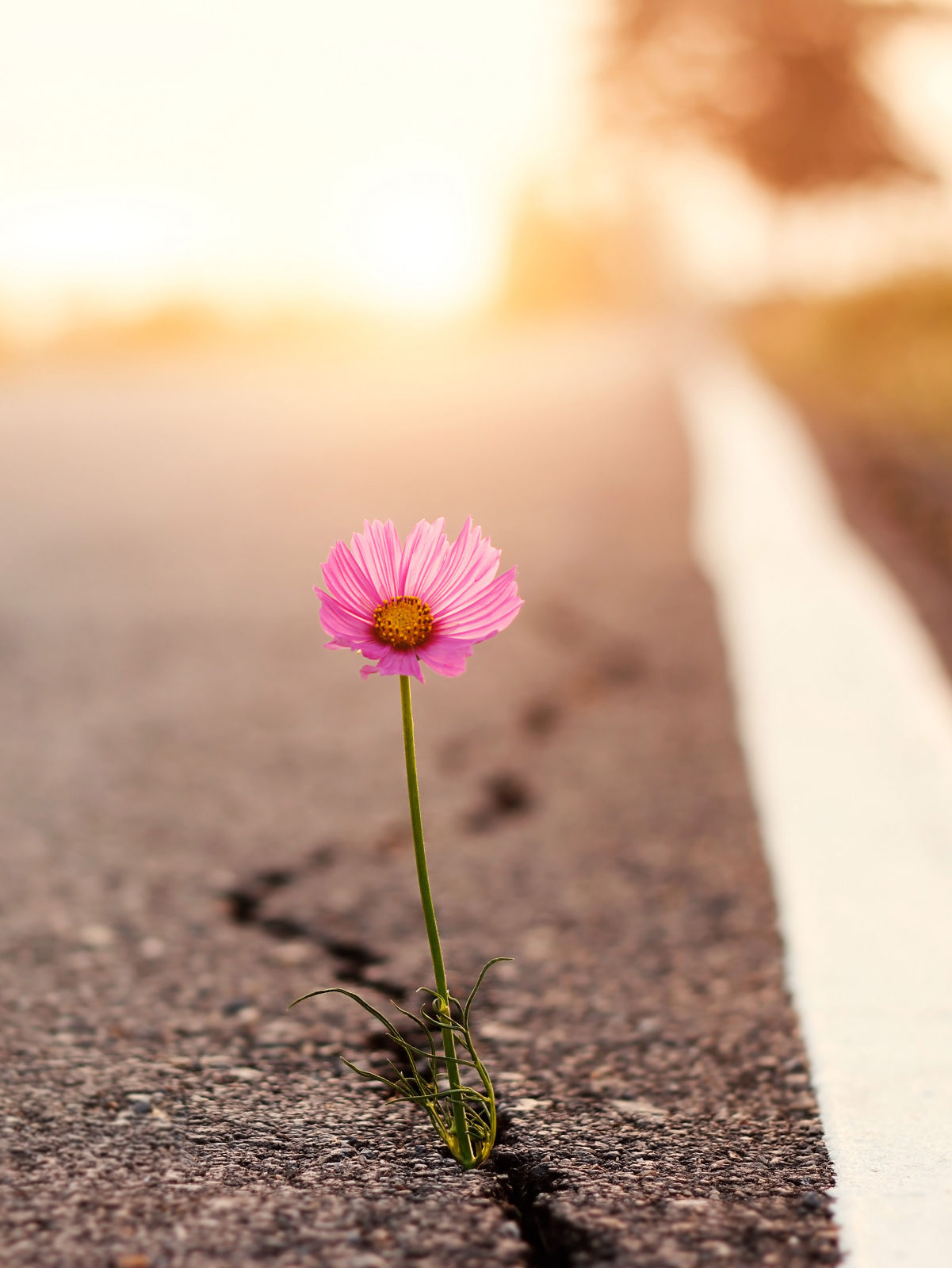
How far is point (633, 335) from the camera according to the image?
19.6m

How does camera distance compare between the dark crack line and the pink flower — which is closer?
the pink flower

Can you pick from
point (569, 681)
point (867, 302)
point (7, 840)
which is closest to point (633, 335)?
point (867, 302)

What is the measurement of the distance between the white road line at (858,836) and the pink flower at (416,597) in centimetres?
65

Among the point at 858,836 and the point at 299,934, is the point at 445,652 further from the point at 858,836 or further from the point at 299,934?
the point at 858,836

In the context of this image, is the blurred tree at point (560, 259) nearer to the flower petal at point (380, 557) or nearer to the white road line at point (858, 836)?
the white road line at point (858, 836)

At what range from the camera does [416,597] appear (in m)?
1.29

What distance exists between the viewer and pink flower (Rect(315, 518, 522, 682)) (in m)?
1.27

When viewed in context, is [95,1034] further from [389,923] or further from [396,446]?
[396,446]

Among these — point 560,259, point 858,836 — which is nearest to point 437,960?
point 858,836

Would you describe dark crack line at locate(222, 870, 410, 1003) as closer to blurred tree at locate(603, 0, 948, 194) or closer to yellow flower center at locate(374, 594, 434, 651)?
yellow flower center at locate(374, 594, 434, 651)

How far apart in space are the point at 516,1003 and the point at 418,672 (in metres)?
0.76

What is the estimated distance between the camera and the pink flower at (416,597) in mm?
1268

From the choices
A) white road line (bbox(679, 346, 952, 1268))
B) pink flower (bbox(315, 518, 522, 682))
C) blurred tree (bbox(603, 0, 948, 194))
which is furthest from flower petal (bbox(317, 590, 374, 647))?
blurred tree (bbox(603, 0, 948, 194))

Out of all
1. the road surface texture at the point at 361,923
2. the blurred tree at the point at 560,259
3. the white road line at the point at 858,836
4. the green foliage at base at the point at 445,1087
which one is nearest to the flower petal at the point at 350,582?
the green foliage at base at the point at 445,1087
